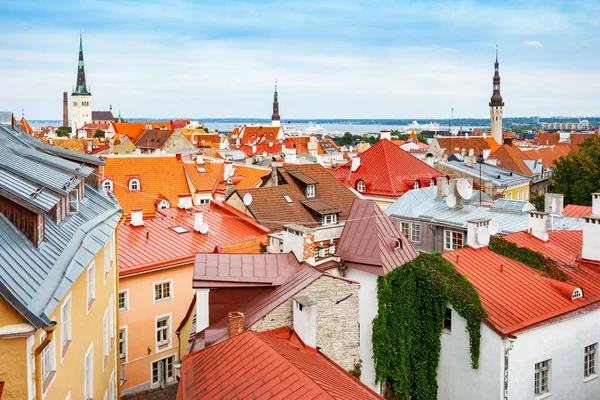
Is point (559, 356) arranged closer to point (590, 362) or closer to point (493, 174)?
point (590, 362)

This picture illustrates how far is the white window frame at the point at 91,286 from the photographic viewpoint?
15.7 metres

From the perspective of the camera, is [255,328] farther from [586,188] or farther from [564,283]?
[586,188]

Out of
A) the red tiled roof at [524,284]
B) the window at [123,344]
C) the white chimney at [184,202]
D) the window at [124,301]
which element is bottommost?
the window at [123,344]

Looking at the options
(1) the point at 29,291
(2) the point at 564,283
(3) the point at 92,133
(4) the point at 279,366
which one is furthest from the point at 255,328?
(3) the point at 92,133

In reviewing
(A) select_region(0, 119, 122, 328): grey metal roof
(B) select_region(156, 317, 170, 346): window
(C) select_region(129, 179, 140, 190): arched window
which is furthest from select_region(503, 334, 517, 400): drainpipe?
(C) select_region(129, 179, 140, 190): arched window

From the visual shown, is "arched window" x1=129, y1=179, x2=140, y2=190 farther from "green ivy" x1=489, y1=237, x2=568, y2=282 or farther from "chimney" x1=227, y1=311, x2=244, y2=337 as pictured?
"chimney" x1=227, y1=311, x2=244, y2=337

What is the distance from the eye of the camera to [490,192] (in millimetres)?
50188

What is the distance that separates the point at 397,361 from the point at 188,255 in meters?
A: 12.0

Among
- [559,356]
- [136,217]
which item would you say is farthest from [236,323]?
[136,217]

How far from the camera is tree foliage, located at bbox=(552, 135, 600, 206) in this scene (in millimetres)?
49594

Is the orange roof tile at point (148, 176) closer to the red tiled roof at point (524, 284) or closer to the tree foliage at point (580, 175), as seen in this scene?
the red tiled roof at point (524, 284)

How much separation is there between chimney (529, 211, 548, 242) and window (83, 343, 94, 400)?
56.4ft

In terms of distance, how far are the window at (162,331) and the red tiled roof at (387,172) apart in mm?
23764

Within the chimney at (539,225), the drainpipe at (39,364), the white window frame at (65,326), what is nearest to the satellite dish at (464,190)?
the chimney at (539,225)
